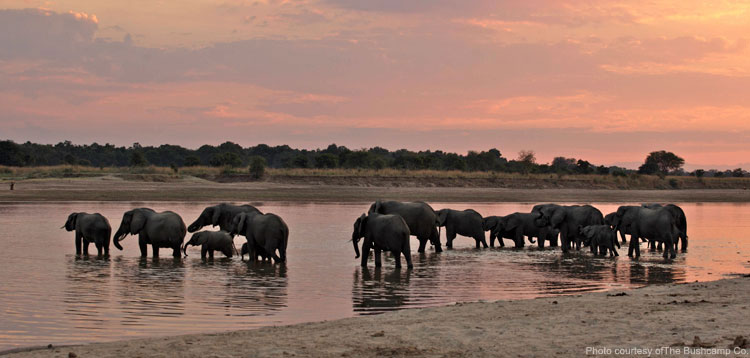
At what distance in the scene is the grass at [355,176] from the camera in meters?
68.8

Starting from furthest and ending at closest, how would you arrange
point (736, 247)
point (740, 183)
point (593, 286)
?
1. point (740, 183)
2. point (736, 247)
3. point (593, 286)

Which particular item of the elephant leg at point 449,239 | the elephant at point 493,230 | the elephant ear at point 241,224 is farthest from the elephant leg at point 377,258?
the elephant at point 493,230

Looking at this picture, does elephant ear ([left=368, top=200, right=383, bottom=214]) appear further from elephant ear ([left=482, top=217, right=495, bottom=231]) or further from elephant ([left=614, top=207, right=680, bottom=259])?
elephant ([left=614, top=207, right=680, bottom=259])

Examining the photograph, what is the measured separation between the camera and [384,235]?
60.3 ft

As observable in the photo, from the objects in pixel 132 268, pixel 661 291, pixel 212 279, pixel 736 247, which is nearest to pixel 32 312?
pixel 212 279

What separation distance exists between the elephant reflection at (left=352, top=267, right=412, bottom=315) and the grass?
52407mm

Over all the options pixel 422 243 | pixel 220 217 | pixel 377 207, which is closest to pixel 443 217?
pixel 422 243

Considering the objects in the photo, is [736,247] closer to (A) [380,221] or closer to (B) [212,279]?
(A) [380,221]

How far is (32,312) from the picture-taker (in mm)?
11734

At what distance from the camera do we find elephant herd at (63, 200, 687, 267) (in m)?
18.7

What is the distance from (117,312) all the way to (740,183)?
362 ft

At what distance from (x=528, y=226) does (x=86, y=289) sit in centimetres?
1586

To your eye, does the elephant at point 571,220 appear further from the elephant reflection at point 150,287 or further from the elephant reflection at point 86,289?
the elephant reflection at point 86,289

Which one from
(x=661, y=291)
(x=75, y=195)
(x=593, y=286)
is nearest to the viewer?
(x=661, y=291)
